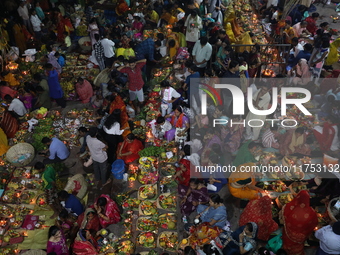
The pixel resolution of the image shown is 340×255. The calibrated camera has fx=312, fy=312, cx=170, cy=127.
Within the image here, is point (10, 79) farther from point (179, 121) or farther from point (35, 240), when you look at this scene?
point (179, 121)

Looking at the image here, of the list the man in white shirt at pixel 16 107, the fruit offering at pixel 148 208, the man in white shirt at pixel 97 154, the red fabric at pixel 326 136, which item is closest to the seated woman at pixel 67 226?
the man in white shirt at pixel 97 154

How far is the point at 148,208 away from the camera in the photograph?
636cm

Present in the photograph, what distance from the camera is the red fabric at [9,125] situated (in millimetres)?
7996

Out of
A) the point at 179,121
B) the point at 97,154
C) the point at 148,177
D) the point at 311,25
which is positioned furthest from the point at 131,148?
the point at 311,25

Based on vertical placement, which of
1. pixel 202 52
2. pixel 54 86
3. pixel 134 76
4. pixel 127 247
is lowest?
pixel 127 247

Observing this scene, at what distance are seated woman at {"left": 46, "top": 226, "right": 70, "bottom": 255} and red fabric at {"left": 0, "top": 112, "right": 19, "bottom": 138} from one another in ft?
12.9

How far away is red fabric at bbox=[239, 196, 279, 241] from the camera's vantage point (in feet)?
17.8

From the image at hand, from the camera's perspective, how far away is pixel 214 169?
6500mm

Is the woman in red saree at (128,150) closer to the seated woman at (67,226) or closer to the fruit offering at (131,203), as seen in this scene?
the fruit offering at (131,203)

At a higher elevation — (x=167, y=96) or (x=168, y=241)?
(x=167, y=96)

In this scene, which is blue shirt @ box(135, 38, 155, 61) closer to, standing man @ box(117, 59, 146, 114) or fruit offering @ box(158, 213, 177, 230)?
standing man @ box(117, 59, 146, 114)

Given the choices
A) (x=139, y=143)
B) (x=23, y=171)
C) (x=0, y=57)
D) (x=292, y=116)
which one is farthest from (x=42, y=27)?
(x=292, y=116)

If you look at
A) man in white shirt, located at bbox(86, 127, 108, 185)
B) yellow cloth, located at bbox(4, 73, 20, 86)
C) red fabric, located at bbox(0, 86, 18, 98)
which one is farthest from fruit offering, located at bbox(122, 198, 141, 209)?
yellow cloth, located at bbox(4, 73, 20, 86)

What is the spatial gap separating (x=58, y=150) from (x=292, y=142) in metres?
5.37
